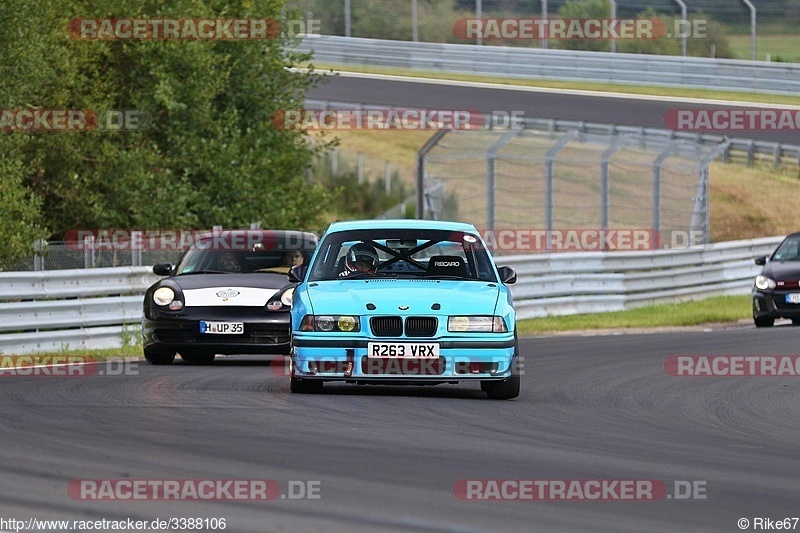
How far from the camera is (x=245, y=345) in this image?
14.4 metres

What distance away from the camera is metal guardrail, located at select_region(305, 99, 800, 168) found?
3306 centimetres

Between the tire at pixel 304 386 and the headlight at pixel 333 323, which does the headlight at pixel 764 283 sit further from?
the headlight at pixel 333 323

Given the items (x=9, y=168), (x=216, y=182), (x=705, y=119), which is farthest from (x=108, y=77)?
(x=705, y=119)

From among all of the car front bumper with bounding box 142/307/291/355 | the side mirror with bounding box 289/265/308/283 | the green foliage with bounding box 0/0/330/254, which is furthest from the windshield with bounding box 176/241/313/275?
the green foliage with bounding box 0/0/330/254

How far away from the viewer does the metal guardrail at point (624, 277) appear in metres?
23.7

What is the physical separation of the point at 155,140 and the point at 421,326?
52.1ft

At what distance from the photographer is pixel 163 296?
581 inches

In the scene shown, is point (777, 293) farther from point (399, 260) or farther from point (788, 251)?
point (399, 260)

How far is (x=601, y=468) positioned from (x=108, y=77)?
754 inches

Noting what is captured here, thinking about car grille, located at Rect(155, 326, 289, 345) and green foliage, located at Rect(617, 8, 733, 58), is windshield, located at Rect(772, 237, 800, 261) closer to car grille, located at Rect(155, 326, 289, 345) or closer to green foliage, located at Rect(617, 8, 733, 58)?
car grille, located at Rect(155, 326, 289, 345)

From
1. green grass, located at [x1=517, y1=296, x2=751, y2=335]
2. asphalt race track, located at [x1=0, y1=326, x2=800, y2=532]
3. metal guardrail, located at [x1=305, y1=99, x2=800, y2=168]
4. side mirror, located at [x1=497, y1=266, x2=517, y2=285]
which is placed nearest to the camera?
asphalt race track, located at [x1=0, y1=326, x2=800, y2=532]

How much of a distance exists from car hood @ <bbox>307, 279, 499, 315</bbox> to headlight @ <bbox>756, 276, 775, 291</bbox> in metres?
11.4

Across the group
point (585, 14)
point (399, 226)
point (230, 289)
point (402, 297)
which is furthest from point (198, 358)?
point (585, 14)

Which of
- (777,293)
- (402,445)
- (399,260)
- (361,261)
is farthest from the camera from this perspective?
(777,293)
